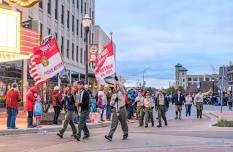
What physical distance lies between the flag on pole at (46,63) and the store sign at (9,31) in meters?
1.70

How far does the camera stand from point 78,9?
2415 inches

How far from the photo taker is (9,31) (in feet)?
78.7

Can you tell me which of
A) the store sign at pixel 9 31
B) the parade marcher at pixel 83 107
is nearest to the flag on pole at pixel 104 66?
the store sign at pixel 9 31

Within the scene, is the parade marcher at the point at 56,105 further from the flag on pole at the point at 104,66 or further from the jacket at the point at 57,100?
the flag on pole at the point at 104,66

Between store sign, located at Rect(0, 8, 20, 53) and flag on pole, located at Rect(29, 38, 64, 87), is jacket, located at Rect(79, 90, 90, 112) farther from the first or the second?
store sign, located at Rect(0, 8, 20, 53)

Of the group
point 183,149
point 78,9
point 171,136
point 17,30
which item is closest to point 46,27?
point 78,9

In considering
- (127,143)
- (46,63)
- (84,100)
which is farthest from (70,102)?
(46,63)

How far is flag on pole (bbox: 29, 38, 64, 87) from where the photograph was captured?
74.4ft

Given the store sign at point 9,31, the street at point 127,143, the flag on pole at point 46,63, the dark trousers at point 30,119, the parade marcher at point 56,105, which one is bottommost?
the street at point 127,143

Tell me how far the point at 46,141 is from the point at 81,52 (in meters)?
46.4

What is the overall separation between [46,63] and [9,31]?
2654 millimetres

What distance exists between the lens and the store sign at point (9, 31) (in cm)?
2362

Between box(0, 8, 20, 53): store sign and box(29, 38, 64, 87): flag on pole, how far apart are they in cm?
170

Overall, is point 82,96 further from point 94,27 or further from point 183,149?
point 94,27
